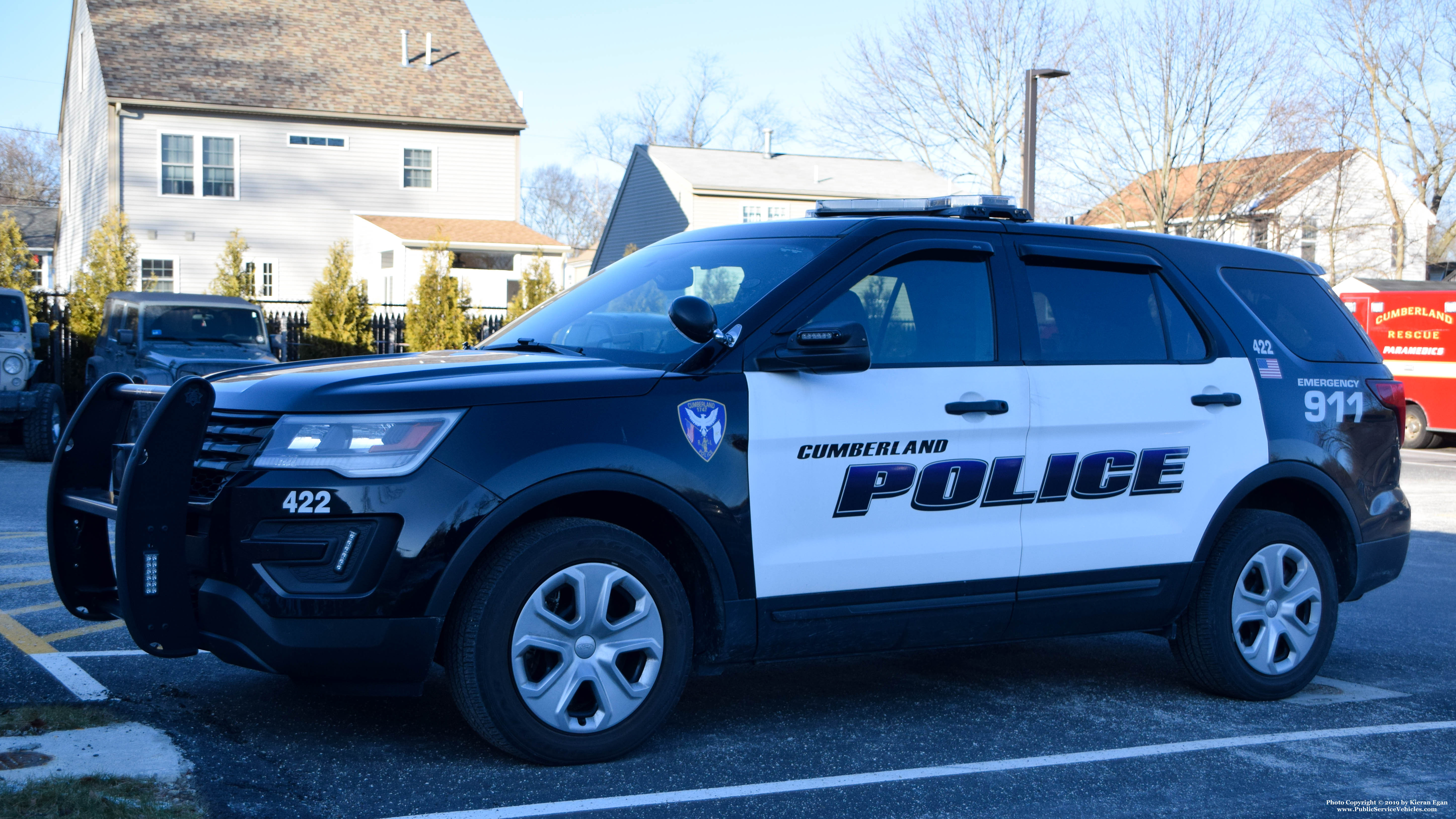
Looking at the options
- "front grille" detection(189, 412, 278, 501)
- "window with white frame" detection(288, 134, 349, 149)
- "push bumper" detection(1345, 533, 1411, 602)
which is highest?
"window with white frame" detection(288, 134, 349, 149)

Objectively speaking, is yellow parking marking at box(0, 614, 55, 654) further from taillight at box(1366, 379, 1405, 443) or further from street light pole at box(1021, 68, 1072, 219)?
street light pole at box(1021, 68, 1072, 219)

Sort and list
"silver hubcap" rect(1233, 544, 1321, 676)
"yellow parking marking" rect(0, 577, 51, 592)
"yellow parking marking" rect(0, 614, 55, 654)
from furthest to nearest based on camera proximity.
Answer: "yellow parking marking" rect(0, 577, 51, 592), "yellow parking marking" rect(0, 614, 55, 654), "silver hubcap" rect(1233, 544, 1321, 676)

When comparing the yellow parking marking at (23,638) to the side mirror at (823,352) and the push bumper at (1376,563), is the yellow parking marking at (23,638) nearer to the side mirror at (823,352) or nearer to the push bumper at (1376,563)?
the side mirror at (823,352)

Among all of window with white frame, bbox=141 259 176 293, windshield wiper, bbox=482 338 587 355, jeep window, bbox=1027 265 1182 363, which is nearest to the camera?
windshield wiper, bbox=482 338 587 355

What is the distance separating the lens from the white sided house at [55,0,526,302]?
104 ft

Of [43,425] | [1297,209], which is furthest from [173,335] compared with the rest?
[1297,209]

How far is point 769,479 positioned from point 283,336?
14.6 meters

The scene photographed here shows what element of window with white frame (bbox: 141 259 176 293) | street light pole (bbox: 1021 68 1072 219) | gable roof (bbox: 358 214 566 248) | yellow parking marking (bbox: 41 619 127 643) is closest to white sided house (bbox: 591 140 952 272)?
gable roof (bbox: 358 214 566 248)

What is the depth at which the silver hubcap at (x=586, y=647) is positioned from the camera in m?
4.02

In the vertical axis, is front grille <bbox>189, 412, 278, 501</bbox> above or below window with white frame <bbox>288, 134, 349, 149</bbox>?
below

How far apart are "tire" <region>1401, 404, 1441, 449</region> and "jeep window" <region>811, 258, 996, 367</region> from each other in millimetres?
19022

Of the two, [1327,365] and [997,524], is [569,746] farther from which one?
[1327,365]

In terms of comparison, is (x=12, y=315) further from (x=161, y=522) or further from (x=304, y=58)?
(x=304, y=58)

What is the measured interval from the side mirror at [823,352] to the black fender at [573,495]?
1.87 ft
